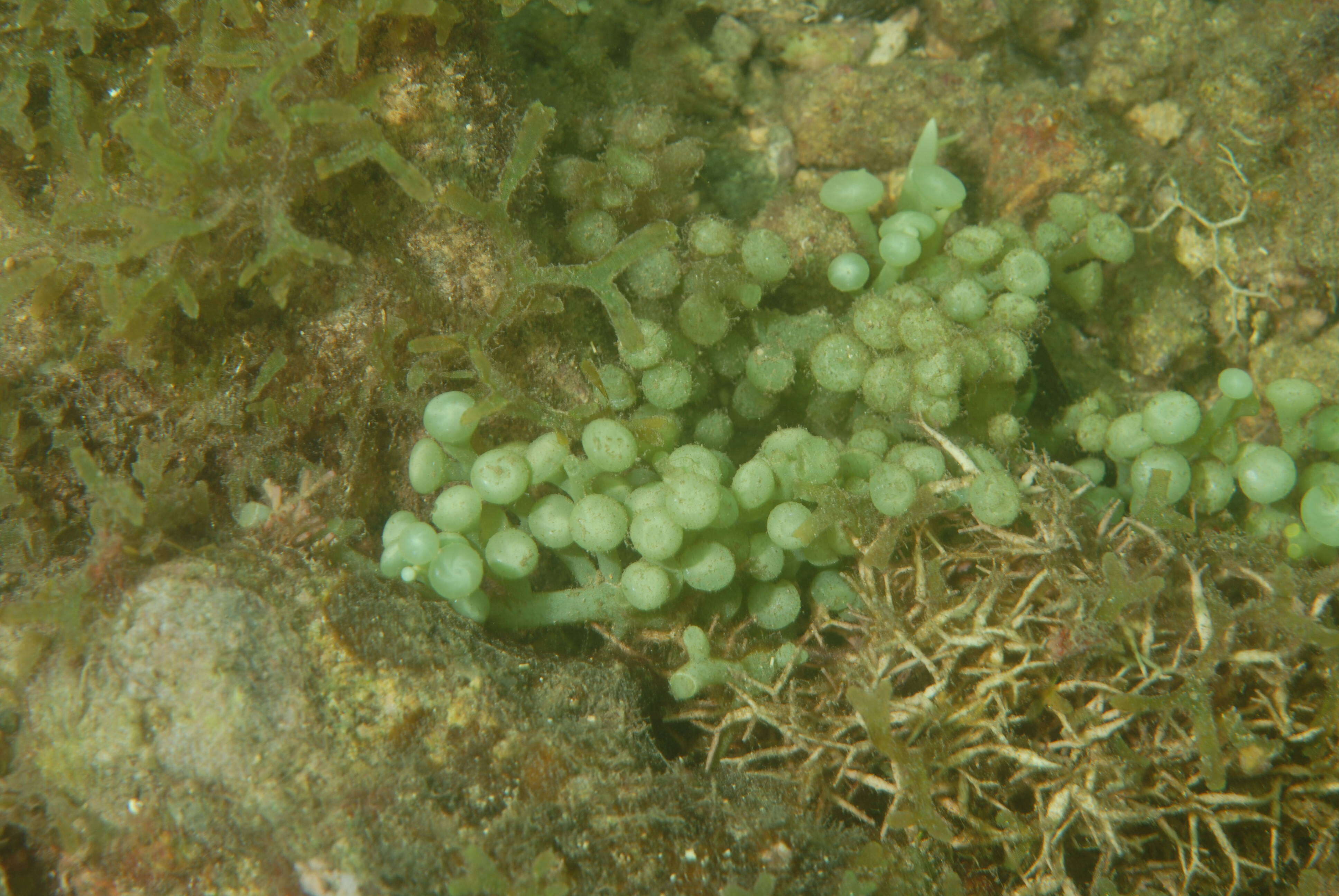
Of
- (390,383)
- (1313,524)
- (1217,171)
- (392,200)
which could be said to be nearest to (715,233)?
(392,200)

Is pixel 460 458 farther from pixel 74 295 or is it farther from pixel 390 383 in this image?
pixel 74 295

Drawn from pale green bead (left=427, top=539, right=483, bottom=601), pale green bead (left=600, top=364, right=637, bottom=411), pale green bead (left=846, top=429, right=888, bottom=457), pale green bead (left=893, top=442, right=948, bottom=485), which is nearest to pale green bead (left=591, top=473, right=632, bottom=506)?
pale green bead (left=600, top=364, right=637, bottom=411)

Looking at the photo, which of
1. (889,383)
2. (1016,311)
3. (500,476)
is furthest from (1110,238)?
(500,476)

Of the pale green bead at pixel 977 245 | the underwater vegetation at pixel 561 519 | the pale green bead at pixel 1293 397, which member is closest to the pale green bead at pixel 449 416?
the underwater vegetation at pixel 561 519

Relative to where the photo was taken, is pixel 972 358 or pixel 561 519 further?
pixel 972 358

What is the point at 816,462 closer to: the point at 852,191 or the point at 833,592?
the point at 833,592

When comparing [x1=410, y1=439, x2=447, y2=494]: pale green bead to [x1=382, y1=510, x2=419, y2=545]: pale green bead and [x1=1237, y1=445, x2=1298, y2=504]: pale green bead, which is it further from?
[x1=1237, y1=445, x2=1298, y2=504]: pale green bead

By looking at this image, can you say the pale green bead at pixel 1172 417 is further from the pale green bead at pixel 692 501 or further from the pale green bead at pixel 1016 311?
the pale green bead at pixel 692 501
